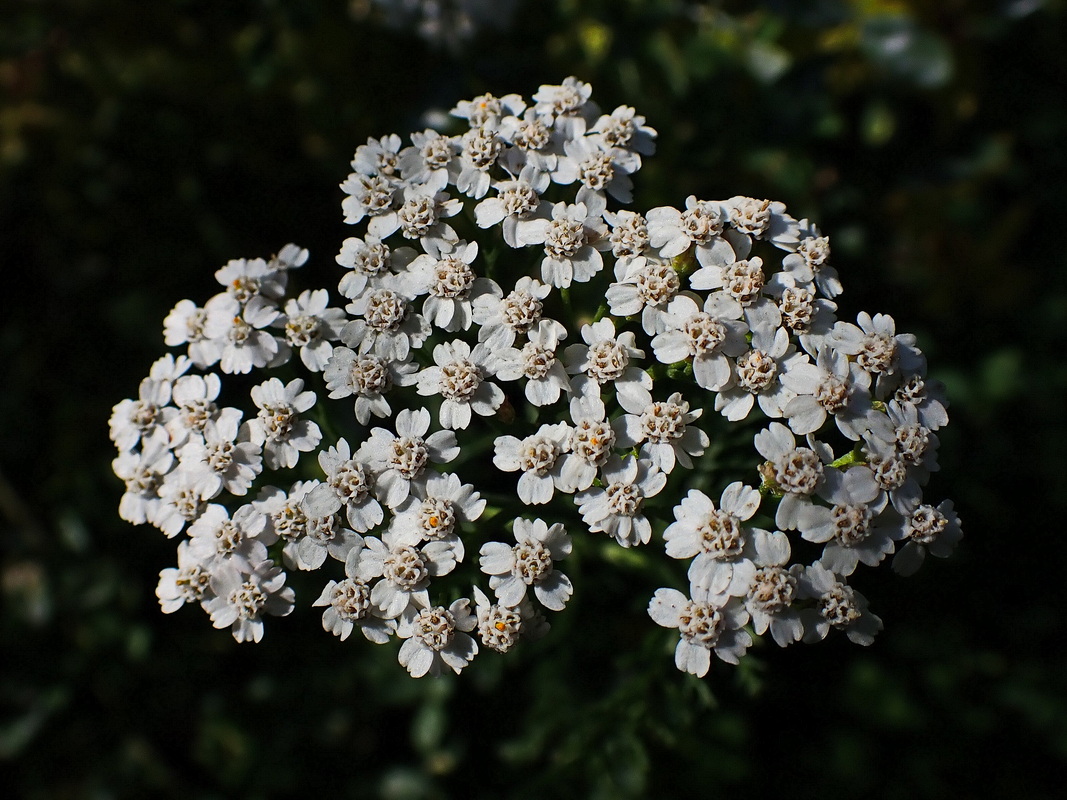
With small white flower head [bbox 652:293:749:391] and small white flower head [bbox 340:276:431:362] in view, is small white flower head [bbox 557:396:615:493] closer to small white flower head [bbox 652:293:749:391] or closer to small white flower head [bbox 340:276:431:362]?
small white flower head [bbox 652:293:749:391]

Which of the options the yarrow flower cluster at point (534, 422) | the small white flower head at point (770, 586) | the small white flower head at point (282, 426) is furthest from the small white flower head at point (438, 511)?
the small white flower head at point (770, 586)

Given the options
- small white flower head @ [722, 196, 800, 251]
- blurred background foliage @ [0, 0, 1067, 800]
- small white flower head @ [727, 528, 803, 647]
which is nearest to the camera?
small white flower head @ [727, 528, 803, 647]

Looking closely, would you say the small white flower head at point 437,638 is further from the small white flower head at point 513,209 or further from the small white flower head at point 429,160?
the small white flower head at point 429,160

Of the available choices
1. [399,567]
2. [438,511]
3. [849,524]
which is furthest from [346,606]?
[849,524]

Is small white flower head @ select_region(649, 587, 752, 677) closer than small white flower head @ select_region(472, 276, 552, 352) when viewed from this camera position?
Yes

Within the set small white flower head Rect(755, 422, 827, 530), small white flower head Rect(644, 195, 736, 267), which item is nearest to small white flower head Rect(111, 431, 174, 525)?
small white flower head Rect(644, 195, 736, 267)

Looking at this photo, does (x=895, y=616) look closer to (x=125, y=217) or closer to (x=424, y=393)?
(x=424, y=393)
